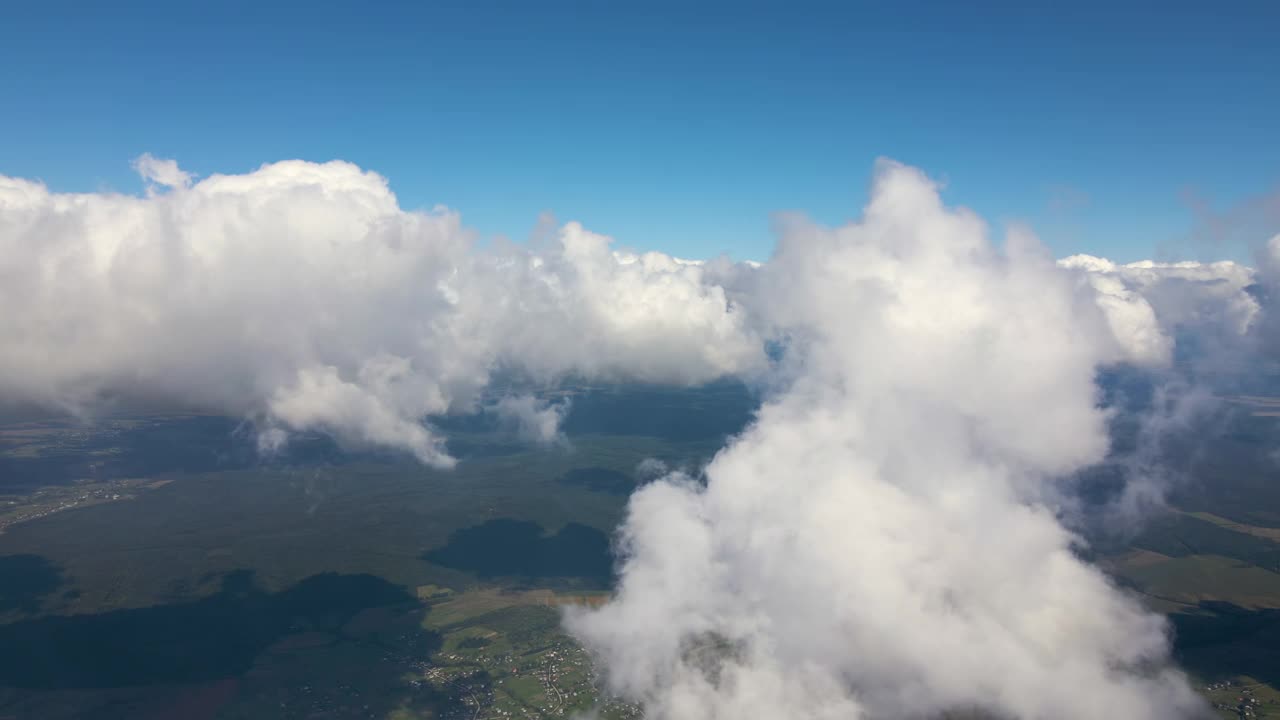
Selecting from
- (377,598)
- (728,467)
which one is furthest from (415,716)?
(728,467)

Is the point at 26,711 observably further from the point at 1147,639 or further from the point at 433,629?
the point at 1147,639

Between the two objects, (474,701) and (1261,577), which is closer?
(474,701)

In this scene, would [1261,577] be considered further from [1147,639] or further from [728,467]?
[728,467]

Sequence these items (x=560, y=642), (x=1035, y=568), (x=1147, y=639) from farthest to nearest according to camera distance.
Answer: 1. (x=560, y=642)
2. (x=1147, y=639)
3. (x=1035, y=568)

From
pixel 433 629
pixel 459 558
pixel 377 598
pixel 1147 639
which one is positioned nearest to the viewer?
pixel 1147 639

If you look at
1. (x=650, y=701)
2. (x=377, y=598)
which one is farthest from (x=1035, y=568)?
(x=377, y=598)

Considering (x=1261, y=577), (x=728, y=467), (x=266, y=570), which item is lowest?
(x=266, y=570)

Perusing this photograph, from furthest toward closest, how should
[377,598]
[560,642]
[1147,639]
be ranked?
1. [377,598]
2. [560,642]
3. [1147,639]

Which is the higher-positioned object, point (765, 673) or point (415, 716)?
point (765, 673)

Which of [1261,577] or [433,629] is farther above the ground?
[1261,577]
